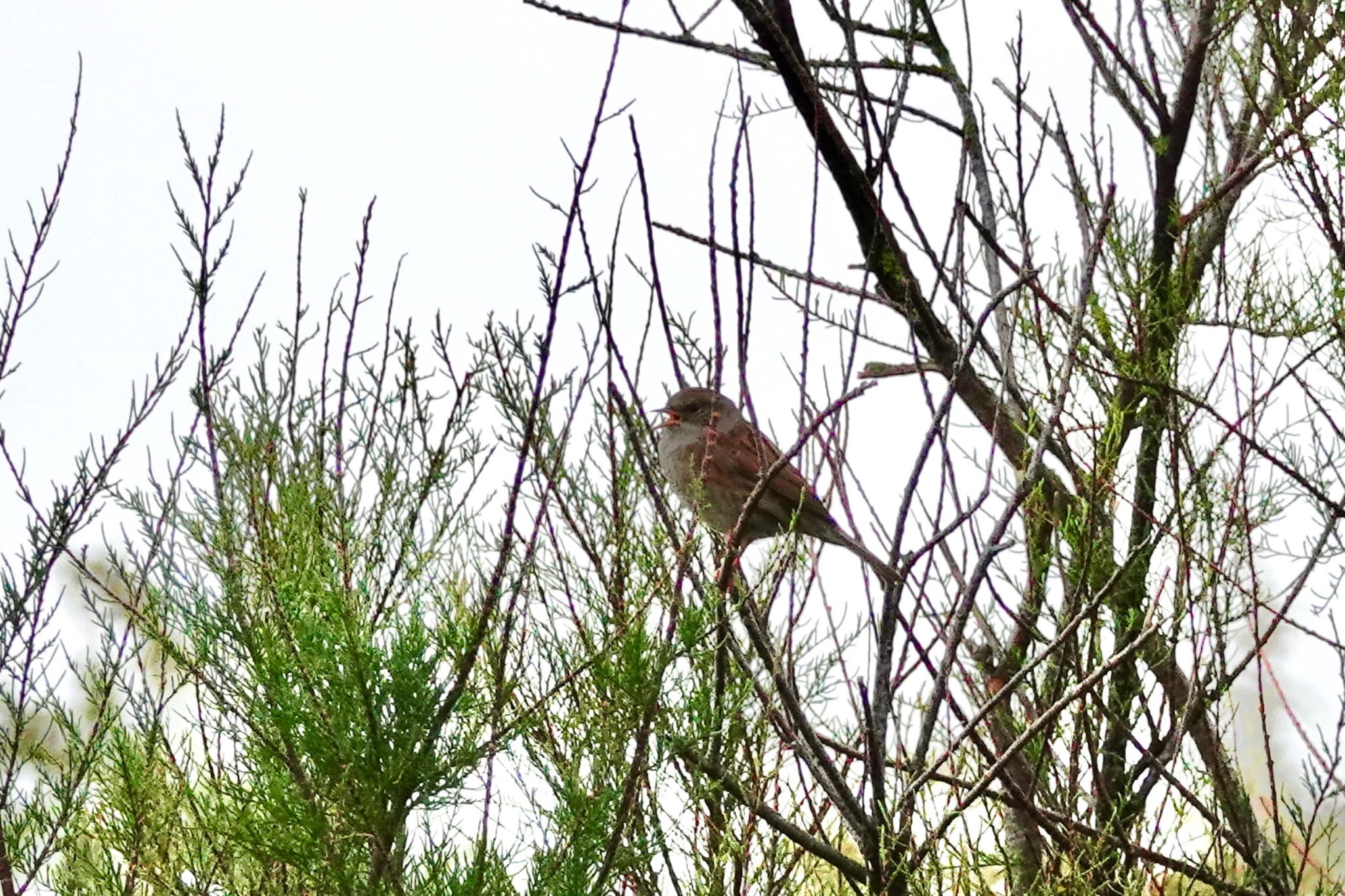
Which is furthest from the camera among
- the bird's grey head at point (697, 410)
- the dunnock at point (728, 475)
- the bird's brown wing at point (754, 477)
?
the bird's brown wing at point (754, 477)

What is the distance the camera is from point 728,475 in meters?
4.39

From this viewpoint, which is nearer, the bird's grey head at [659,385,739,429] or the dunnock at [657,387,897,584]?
the bird's grey head at [659,385,739,429]

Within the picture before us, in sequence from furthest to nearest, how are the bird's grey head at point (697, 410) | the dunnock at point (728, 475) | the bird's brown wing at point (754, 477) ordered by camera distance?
the bird's brown wing at point (754, 477) < the dunnock at point (728, 475) < the bird's grey head at point (697, 410)

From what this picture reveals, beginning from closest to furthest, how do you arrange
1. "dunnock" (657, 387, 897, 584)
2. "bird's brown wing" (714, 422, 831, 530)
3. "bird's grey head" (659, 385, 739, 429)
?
"bird's grey head" (659, 385, 739, 429) < "dunnock" (657, 387, 897, 584) < "bird's brown wing" (714, 422, 831, 530)

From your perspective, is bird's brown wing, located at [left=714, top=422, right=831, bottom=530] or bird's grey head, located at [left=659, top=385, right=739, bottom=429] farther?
bird's brown wing, located at [left=714, top=422, right=831, bottom=530]

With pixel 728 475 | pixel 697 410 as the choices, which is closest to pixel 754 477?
pixel 728 475

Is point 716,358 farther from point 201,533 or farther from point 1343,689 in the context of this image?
point 1343,689

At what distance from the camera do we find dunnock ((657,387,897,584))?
3.98 meters

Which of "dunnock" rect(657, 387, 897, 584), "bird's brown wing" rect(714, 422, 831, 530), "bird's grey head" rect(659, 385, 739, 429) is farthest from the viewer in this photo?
"bird's brown wing" rect(714, 422, 831, 530)

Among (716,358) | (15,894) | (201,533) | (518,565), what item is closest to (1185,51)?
(716,358)

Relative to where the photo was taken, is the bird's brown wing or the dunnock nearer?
the dunnock

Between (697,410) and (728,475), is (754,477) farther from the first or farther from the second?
(697,410)

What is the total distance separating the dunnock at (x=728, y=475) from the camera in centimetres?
398

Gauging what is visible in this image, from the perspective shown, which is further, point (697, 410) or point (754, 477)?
point (754, 477)
